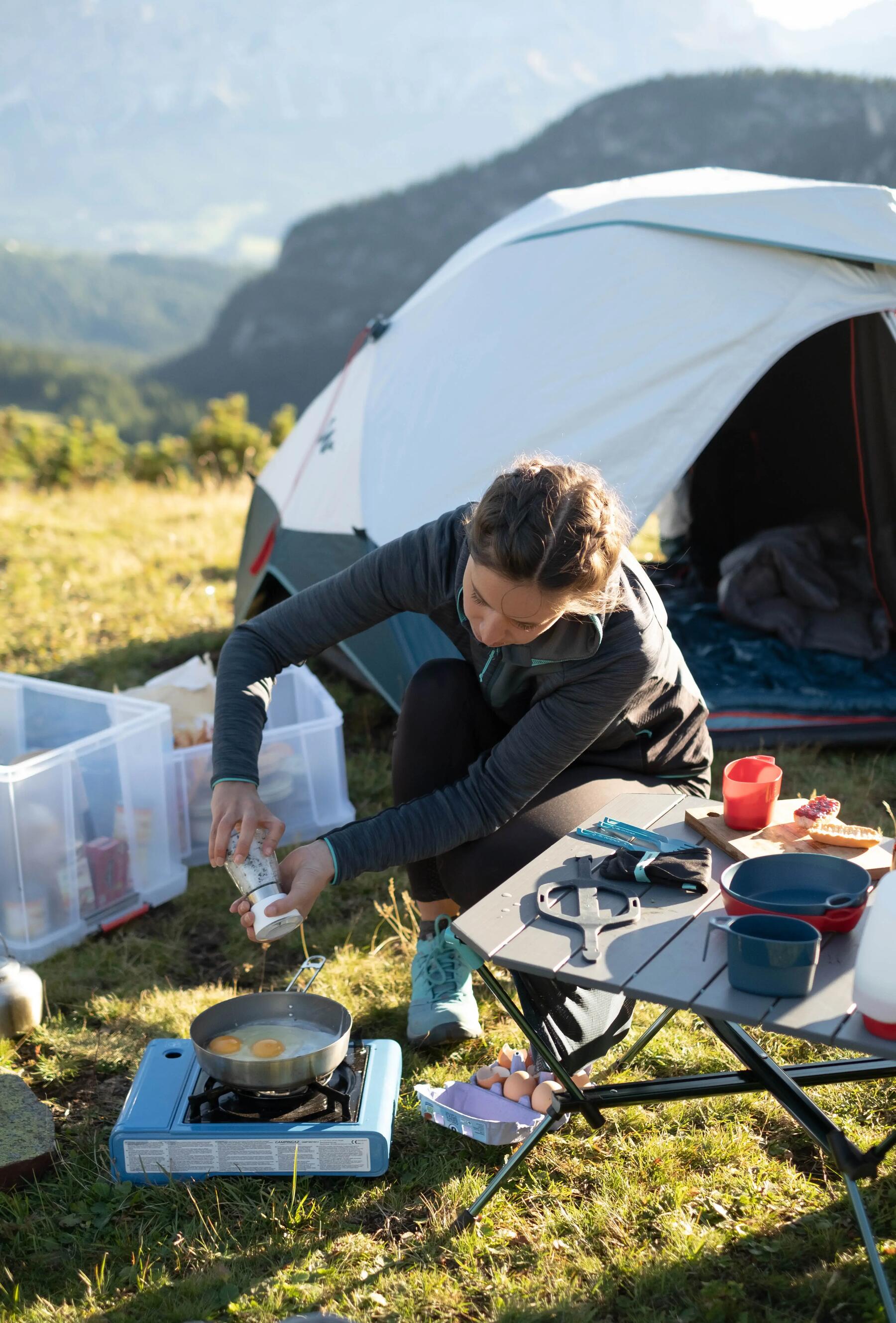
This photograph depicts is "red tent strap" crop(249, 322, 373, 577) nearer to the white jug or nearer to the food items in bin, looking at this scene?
the food items in bin

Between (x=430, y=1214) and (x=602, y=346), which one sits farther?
(x=602, y=346)

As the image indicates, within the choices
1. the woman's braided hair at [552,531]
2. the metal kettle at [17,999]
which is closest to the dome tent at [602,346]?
the woman's braided hair at [552,531]

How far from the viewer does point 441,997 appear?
219 cm

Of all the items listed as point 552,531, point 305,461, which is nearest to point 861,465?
point 305,461

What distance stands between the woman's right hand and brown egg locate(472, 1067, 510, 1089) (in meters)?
0.57

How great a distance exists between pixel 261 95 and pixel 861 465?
192034 mm

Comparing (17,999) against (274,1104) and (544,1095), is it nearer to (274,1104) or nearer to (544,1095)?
(274,1104)

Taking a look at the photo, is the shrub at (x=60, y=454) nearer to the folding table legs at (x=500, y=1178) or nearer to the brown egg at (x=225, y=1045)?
the brown egg at (x=225, y=1045)

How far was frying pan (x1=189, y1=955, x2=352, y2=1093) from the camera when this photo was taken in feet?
5.77

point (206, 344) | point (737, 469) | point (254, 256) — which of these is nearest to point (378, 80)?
point (254, 256)

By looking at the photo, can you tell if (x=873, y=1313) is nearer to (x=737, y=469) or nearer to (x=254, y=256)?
(x=737, y=469)

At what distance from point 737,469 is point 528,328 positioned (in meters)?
1.91

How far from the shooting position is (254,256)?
118 metres

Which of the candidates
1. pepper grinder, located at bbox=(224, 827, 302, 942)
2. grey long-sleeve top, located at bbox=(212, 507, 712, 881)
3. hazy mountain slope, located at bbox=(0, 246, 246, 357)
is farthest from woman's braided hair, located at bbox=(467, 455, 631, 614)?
hazy mountain slope, located at bbox=(0, 246, 246, 357)
